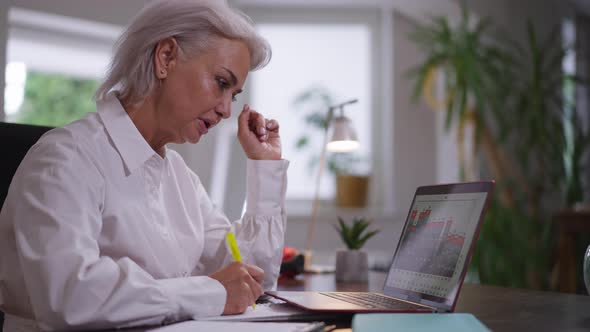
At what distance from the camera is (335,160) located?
4133 millimetres

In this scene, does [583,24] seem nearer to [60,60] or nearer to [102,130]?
[60,60]

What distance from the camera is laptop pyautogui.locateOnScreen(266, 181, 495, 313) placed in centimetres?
97

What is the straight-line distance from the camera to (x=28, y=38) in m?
3.26

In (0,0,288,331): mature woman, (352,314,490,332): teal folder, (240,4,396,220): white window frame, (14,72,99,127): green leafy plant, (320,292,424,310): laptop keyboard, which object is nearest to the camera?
(352,314,490,332): teal folder

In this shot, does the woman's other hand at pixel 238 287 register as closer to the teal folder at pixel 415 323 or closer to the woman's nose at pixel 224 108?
the teal folder at pixel 415 323

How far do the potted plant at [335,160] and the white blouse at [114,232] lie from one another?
2.44 meters

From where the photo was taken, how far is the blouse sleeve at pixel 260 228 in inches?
60.8

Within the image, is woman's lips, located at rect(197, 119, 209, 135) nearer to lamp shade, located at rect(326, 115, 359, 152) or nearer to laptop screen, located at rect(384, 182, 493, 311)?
laptop screen, located at rect(384, 182, 493, 311)

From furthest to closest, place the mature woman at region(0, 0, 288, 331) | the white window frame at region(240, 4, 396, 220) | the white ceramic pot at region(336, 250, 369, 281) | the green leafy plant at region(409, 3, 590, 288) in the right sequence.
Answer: the white window frame at region(240, 4, 396, 220)
the green leafy plant at region(409, 3, 590, 288)
the white ceramic pot at region(336, 250, 369, 281)
the mature woman at region(0, 0, 288, 331)

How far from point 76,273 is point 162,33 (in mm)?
613

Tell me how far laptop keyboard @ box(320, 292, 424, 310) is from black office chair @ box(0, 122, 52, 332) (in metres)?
0.83

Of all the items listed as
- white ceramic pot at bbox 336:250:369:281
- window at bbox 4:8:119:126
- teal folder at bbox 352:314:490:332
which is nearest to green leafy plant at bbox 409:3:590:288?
window at bbox 4:8:119:126

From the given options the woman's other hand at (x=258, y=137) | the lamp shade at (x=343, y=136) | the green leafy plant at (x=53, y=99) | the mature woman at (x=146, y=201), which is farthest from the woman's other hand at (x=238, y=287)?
the green leafy plant at (x=53, y=99)

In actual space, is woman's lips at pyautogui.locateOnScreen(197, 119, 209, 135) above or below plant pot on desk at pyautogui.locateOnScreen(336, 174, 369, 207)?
above
